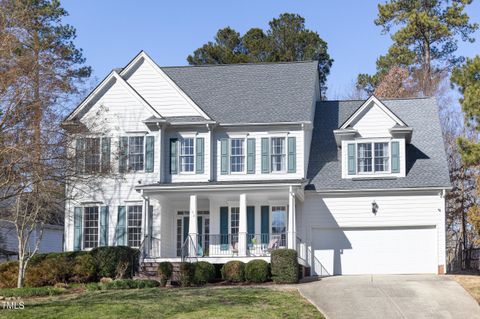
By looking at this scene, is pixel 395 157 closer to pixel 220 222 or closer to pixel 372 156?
pixel 372 156

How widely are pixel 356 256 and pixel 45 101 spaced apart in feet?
46.1

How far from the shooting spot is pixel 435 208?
1241 inches

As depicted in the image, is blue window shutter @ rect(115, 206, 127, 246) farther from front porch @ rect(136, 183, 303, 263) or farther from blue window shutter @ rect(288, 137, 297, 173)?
blue window shutter @ rect(288, 137, 297, 173)

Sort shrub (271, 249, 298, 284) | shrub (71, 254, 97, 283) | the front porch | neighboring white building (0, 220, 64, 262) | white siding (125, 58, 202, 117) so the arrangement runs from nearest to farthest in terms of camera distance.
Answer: shrub (271, 249, 298, 284) → shrub (71, 254, 97, 283) → the front porch → white siding (125, 58, 202, 117) → neighboring white building (0, 220, 64, 262)

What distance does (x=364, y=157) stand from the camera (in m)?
32.8

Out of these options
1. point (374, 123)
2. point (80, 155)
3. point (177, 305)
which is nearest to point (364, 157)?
point (374, 123)

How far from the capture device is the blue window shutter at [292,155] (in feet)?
107

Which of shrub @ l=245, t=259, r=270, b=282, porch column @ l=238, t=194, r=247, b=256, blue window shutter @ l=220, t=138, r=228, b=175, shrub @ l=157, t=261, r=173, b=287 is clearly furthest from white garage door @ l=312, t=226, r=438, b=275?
shrub @ l=157, t=261, r=173, b=287

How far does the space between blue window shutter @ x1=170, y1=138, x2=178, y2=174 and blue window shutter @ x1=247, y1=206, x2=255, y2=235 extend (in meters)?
3.44

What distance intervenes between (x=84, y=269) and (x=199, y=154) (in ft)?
22.4

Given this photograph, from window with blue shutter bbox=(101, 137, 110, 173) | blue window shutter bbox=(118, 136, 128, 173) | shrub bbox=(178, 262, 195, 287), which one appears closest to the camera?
shrub bbox=(178, 262, 195, 287)

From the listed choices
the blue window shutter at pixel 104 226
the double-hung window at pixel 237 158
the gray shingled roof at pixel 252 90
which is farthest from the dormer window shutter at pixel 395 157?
the blue window shutter at pixel 104 226

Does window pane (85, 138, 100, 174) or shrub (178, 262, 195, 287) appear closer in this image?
shrub (178, 262, 195, 287)

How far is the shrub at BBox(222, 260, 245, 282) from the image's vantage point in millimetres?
28422
